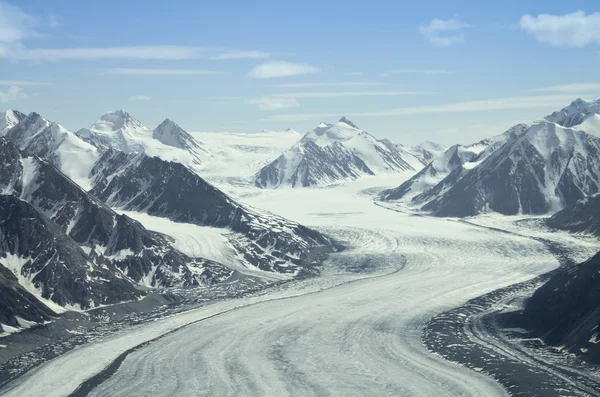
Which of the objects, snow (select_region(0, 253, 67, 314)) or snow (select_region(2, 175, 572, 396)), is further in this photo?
snow (select_region(0, 253, 67, 314))

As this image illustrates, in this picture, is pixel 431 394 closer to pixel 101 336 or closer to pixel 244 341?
pixel 244 341

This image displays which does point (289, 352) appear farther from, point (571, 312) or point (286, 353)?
point (571, 312)

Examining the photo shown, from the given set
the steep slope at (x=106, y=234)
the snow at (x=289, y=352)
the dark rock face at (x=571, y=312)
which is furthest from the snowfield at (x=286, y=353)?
the steep slope at (x=106, y=234)

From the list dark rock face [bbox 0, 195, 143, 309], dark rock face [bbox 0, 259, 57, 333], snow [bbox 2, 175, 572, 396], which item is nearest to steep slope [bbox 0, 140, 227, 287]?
dark rock face [bbox 0, 195, 143, 309]

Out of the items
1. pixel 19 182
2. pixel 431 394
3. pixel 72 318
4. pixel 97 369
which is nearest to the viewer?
pixel 431 394

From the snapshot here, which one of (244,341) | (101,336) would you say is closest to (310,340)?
(244,341)

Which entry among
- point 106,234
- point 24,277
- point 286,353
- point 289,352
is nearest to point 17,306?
point 24,277

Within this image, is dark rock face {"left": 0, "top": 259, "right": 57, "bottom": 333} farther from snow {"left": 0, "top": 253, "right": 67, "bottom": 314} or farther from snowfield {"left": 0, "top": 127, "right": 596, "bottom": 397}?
snowfield {"left": 0, "top": 127, "right": 596, "bottom": 397}
